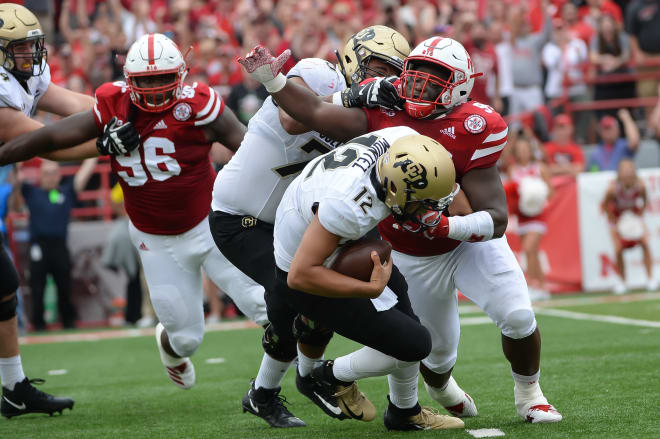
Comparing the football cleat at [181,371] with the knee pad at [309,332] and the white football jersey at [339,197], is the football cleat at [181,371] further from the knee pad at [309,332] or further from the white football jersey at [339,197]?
the white football jersey at [339,197]

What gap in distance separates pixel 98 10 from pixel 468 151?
33.4 ft

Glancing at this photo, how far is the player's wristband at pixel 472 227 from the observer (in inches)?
158

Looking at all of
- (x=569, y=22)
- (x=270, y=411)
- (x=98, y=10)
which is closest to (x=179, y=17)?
(x=98, y=10)

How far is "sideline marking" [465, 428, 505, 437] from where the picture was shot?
13.6 feet

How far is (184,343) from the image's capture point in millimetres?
5410

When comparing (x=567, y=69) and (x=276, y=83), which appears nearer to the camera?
(x=276, y=83)

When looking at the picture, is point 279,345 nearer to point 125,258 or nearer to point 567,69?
point 125,258

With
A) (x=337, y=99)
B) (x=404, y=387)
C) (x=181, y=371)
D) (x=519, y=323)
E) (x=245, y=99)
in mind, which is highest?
(x=337, y=99)

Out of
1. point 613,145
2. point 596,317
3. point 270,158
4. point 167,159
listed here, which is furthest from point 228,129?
point 613,145

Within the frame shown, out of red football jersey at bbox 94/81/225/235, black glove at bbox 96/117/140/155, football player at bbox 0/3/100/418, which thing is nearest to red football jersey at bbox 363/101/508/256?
red football jersey at bbox 94/81/225/235

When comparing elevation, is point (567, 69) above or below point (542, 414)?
below

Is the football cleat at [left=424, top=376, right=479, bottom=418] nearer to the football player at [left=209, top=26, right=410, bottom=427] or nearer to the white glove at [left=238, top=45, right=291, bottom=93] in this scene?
the football player at [left=209, top=26, right=410, bottom=427]

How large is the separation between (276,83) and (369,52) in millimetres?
641

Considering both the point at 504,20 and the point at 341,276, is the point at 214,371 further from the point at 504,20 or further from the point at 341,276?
the point at 504,20
